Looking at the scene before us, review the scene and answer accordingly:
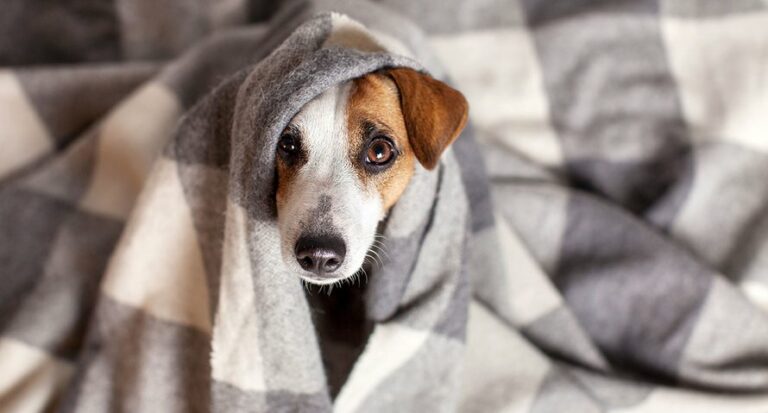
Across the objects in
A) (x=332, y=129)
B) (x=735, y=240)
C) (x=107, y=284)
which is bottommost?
(x=107, y=284)

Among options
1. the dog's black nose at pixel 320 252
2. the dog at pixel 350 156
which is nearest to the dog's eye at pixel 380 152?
the dog at pixel 350 156

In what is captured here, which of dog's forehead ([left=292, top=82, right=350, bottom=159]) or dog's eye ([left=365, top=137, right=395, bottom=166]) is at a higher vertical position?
dog's forehead ([left=292, top=82, right=350, bottom=159])

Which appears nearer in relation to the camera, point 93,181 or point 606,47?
point 93,181

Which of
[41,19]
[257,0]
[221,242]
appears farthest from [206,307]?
[41,19]

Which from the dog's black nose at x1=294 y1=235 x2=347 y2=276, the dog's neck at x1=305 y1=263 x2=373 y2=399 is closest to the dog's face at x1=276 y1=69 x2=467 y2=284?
the dog's black nose at x1=294 y1=235 x2=347 y2=276

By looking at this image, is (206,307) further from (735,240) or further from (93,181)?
(735,240)

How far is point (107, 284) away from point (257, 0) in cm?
81

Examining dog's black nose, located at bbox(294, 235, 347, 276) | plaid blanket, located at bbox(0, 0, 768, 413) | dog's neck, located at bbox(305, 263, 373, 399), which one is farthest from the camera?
dog's neck, located at bbox(305, 263, 373, 399)

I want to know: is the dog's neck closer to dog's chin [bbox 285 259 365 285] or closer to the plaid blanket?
the plaid blanket

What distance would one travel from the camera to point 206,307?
3.39 ft

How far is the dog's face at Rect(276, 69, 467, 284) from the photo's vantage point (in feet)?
2.73

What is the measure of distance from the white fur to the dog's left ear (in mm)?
84

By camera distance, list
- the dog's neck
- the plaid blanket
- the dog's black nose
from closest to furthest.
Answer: the dog's black nose
the plaid blanket
the dog's neck

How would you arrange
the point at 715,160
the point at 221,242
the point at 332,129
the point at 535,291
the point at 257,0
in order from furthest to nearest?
the point at 257,0 < the point at 715,160 < the point at 535,291 < the point at 221,242 < the point at 332,129
